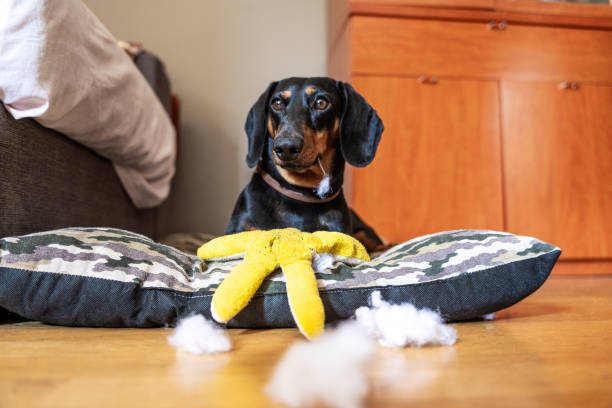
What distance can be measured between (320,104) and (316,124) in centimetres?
7

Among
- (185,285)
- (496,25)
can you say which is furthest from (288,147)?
(496,25)

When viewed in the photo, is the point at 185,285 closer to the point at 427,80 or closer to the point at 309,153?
the point at 309,153

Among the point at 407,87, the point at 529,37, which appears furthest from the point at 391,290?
the point at 529,37

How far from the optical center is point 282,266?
860 millimetres

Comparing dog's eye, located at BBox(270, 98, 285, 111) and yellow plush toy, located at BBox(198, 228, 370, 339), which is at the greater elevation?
dog's eye, located at BBox(270, 98, 285, 111)

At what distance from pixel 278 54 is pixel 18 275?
232 centimetres

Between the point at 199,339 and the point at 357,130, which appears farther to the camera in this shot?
the point at 357,130

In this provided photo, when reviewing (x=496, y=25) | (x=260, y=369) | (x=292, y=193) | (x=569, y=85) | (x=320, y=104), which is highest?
(x=496, y=25)

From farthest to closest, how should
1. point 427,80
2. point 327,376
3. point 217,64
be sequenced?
1. point 217,64
2. point 427,80
3. point 327,376

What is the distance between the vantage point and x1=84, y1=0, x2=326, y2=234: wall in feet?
9.08

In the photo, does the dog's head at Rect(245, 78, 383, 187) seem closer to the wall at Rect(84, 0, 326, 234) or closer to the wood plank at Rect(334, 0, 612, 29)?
the wood plank at Rect(334, 0, 612, 29)

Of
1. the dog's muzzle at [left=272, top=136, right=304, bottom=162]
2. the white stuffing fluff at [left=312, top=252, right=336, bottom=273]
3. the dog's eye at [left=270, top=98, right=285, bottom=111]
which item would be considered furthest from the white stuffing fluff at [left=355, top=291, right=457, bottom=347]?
the dog's eye at [left=270, top=98, right=285, bottom=111]

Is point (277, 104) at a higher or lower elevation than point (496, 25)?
lower

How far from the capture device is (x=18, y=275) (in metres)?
0.82
